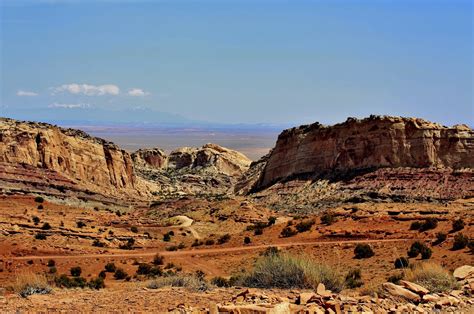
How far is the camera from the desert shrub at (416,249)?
92.0 feet

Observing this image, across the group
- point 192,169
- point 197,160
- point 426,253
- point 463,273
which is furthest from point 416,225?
point 197,160

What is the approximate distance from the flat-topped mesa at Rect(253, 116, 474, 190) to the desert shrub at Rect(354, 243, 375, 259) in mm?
21385

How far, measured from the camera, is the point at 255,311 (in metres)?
11.9

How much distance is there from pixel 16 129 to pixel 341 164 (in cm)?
2991

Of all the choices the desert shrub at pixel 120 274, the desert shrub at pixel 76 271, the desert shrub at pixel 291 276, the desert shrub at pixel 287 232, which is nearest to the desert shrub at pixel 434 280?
the desert shrub at pixel 291 276

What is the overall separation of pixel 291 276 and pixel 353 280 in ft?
20.6

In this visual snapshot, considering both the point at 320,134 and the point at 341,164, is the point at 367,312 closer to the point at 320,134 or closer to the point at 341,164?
the point at 341,164

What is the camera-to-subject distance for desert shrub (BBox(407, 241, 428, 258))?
28.0m

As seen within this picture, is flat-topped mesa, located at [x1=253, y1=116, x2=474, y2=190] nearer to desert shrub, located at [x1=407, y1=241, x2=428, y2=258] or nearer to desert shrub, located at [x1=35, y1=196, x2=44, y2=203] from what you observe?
desert shrub, located at [x1=407, y1=241, x2=428, y2=258]

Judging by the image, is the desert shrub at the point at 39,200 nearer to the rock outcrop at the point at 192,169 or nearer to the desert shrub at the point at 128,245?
the desert shrub at the point at 128,245

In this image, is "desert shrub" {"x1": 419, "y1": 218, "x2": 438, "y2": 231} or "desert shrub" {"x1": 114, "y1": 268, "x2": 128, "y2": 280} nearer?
"desert shrub" {"x1": 114, "y1": 268, "x2": 128, "y2": 280}

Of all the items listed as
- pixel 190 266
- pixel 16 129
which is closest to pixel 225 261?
pixel 190 266

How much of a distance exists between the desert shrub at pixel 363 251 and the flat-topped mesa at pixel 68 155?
3546 centimetres

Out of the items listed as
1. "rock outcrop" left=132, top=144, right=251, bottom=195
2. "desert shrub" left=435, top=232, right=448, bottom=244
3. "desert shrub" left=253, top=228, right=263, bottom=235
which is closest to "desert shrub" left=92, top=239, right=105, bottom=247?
"desert shrub" left=253, top=228, right=263, bottom=235
